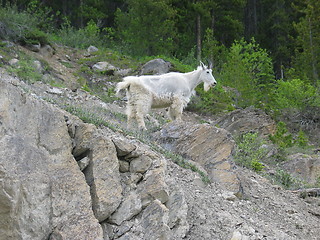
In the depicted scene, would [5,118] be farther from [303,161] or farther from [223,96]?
[223,96]

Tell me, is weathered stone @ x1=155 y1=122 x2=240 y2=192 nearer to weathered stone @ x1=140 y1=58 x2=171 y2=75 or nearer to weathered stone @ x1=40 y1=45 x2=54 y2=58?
weathered stone @ x1=140 y1=58 x2=171 y2=75

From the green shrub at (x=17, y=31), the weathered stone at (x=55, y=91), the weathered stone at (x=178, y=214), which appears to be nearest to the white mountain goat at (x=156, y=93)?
the weathered stone at (x=55, y=91)

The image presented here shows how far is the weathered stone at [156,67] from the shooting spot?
2070 cm

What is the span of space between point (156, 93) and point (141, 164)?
16.0 feet

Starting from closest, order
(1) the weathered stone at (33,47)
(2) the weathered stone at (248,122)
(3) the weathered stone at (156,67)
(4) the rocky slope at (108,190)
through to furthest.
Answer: (4) the rocky slope at (108,190)
(2) the weathered stone at (248,122)
(1) the weathered stone at (33,47)
(3) the weathered stone at (156,67)

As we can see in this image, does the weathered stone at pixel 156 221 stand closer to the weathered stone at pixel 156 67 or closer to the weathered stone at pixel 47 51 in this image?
the weathered stone at pixel 156 67

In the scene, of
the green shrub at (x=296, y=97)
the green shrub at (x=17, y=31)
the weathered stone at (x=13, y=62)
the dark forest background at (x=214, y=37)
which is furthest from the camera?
the green shrub at (x=17, y=31)

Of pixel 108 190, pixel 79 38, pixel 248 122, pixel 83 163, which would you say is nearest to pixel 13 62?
pixel 248 122

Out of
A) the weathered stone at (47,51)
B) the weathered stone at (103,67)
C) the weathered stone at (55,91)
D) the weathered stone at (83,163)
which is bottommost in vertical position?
the weathered stone at (103,67)

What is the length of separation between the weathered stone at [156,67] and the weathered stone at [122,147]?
13561mm

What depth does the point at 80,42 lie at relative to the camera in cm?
2575

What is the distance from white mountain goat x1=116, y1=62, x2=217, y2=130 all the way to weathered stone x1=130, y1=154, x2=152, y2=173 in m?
3.78

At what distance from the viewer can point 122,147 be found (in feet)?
23.3

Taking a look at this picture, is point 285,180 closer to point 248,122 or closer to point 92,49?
point 248,122
